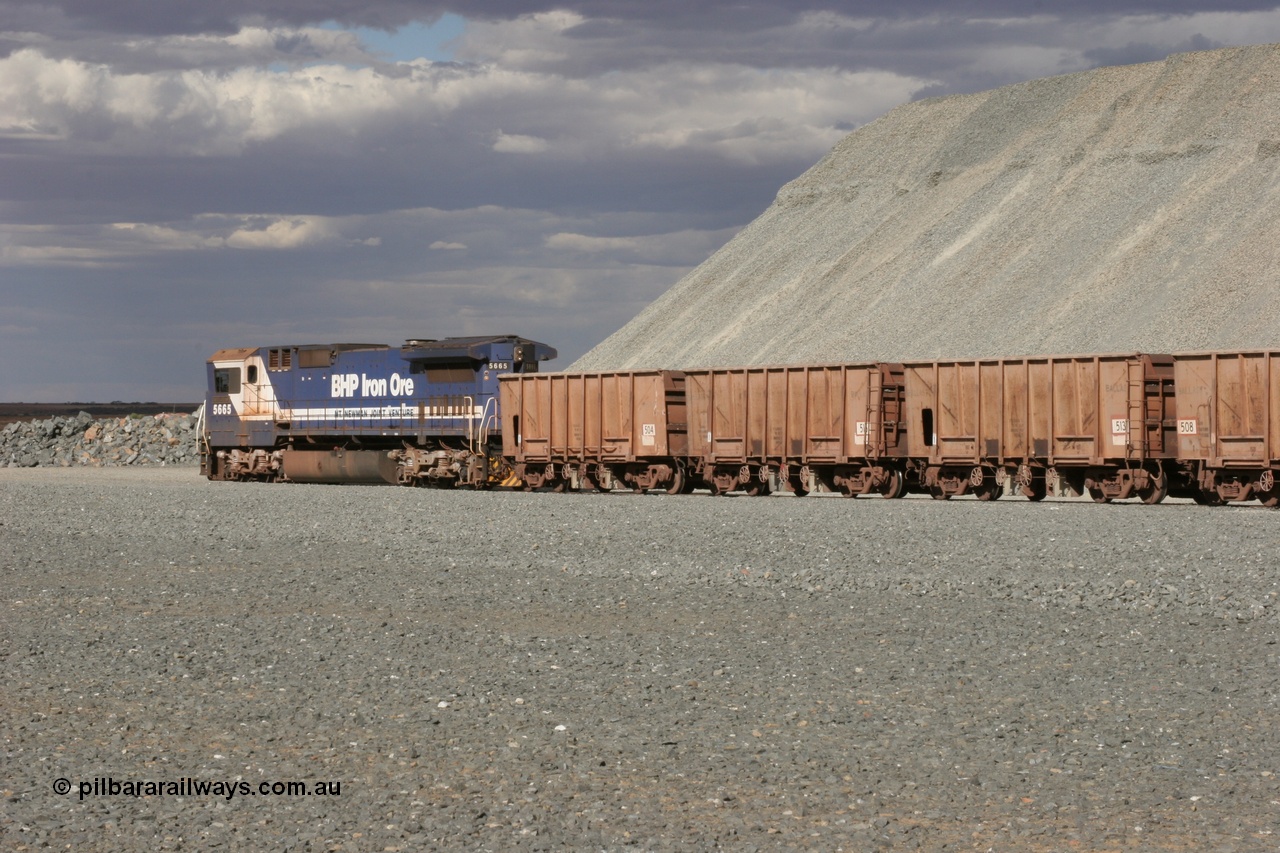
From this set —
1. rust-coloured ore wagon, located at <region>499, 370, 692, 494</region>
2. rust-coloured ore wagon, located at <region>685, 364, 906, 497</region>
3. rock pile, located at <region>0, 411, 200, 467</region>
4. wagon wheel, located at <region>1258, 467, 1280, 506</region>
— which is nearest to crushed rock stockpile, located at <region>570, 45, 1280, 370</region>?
rust-coloured ore wagon, located at <region>685, 364, 906, 497</region>

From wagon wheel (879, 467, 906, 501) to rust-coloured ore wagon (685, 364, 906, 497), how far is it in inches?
0.8

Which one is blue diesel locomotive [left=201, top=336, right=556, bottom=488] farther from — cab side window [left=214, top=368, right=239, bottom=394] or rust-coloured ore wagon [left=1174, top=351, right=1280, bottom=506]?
rust-coloured ore wagon [left=1174, top=351, right=1280, bottom=506]

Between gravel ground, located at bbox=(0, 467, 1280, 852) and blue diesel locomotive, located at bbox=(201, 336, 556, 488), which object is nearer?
gravel ground, located at bbox=(0, 467, 1280, 852)

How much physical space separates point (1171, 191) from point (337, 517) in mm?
48080

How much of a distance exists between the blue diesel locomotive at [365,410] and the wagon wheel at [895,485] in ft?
33.8

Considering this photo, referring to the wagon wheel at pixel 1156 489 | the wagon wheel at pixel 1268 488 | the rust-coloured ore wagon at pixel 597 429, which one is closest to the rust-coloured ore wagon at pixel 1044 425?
the wagon wheel at pixel 1156 489

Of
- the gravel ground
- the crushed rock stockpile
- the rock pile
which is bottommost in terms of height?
the gravel ground

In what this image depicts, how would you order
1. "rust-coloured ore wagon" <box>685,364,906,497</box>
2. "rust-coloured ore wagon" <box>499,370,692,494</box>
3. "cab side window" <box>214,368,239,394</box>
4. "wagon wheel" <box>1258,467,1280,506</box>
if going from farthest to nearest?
1. "cab side window" <box>214,368,239,394</box>
2. "rust-coloured ore wagon" <box>499,370,692,494</box>
3. "rust-coloured ore wagon" <box>685,364,906,497</box>
4. "wagon wheel" <box>1258,467,1280,506</box>

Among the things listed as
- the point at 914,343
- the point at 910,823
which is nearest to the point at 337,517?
the point at 910,823

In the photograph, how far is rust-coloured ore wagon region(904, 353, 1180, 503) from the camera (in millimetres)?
25359

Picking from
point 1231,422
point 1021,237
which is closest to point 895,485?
point 1231,422

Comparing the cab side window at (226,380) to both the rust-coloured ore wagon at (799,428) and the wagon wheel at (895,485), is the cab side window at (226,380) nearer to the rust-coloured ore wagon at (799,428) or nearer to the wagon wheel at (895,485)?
the rust-coloured ore wagon at (799,428)

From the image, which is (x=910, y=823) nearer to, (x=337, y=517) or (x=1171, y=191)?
(x=337, y=517)

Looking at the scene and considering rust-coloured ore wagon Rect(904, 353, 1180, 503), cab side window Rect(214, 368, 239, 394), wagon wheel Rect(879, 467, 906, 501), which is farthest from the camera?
cab side window Rect(214, 368, 239, 394)
